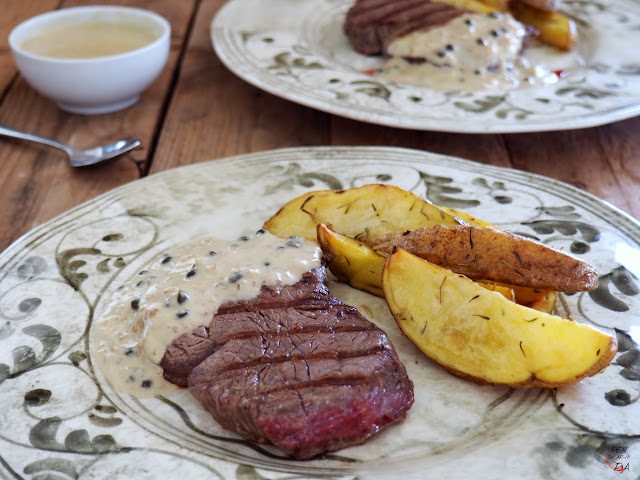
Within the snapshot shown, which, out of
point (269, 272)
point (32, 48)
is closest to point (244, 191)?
point (269, 272)

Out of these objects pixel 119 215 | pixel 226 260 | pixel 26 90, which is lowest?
Result: pixel 26 90

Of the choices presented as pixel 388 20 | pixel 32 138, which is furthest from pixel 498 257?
pixel 32 138

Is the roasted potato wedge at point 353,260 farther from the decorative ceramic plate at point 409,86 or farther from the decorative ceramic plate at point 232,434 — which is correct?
the decorative ceramic plate at point 409,86

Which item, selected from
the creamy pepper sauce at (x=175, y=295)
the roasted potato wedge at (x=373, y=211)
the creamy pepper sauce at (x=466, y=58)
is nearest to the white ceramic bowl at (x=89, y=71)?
the creamy pepper sauce at (x=466, y=58)

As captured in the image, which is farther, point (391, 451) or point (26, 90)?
point (26, 90)

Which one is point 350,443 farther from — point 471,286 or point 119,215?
point 119,215

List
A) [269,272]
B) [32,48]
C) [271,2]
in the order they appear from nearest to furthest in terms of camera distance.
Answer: [269,272] < [32,48] < [271,2]

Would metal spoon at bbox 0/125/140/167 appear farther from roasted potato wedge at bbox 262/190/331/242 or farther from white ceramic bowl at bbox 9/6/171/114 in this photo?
roasted potato wedge at bbox 262/190/331/242
